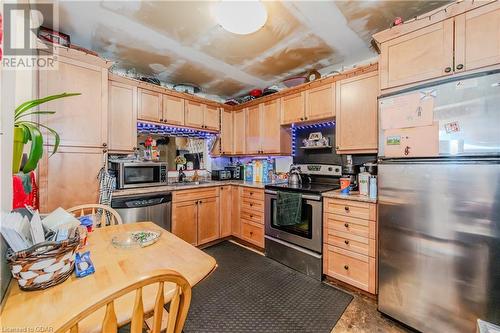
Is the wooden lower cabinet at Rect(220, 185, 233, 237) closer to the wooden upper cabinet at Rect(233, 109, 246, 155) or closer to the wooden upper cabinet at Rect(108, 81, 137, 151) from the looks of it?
the wooden upper cabinet at Rect(233, 109, 246, 155)

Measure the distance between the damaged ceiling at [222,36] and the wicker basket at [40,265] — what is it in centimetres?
189

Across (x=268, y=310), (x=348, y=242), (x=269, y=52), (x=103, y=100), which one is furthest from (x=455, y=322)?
(x=103, y=100)

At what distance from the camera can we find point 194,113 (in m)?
3.22

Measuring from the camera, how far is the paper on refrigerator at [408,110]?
1521mm

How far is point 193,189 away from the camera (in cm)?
293

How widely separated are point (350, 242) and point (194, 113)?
2677 mm

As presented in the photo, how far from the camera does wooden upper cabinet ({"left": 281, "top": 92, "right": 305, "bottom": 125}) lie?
2.84 m

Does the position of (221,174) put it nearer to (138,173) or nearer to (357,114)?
(138,173)

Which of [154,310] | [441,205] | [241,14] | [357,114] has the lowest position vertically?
[154,310]

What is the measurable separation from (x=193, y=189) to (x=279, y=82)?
7.13ft

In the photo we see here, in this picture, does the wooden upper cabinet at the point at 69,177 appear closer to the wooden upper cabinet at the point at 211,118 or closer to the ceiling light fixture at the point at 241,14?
the wooden upper cabinet at the point at 211,118

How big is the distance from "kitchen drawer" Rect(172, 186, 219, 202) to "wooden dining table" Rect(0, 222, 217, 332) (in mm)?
1434

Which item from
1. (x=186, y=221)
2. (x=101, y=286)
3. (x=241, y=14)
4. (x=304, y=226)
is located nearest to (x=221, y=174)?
(x=186, y=221)

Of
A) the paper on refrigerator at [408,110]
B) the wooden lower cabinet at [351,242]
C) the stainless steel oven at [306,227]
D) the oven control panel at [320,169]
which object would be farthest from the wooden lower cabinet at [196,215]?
the paper on refrigerator at [408,110]
